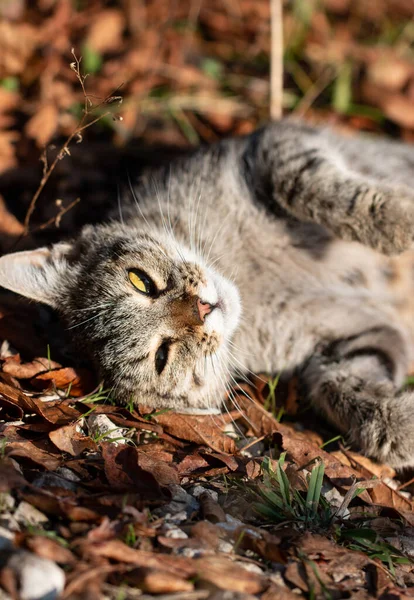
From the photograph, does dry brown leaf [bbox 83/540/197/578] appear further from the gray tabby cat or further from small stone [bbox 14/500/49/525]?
the gray tabby cat

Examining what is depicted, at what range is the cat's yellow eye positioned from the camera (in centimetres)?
305

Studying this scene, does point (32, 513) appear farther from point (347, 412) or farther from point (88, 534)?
point (347, 412)

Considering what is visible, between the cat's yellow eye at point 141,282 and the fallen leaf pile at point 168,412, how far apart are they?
52 cm

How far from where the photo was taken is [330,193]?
3359 mm

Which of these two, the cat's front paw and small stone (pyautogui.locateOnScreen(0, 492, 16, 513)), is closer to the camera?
small stone (pyautogui.locateOnScreen(0, 492, 16, 513))

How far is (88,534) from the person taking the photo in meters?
1.99

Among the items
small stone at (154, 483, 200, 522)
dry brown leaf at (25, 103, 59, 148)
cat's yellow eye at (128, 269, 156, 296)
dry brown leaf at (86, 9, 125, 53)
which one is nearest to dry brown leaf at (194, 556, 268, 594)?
small stone at (154, 483, 200, 522)

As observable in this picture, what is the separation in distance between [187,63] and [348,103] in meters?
1.42

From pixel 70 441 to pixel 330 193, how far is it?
1821 millimetres

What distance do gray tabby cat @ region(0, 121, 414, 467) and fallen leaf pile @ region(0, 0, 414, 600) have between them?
182 mm

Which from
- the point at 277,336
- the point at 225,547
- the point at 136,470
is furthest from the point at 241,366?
the point at 225,547

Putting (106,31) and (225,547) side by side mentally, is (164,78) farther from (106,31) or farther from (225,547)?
(225,547)

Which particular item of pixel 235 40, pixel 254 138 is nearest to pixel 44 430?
pixel 254 138

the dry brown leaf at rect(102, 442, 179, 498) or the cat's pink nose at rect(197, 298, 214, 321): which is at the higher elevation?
the cat's pink nose at rect(197, 298, 214, 321)
